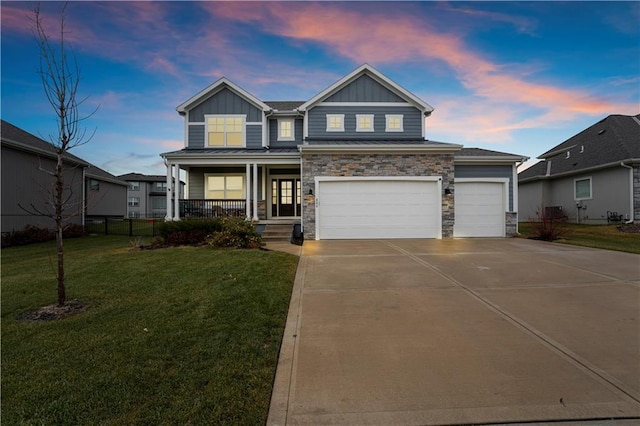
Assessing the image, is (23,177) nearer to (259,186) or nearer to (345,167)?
(259,186)

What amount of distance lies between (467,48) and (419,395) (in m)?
14.1

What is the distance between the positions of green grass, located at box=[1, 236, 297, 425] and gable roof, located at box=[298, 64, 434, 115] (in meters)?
11.1

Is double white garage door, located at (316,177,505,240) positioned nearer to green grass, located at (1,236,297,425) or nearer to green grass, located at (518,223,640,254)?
green grass, located at (518,223,640,254)

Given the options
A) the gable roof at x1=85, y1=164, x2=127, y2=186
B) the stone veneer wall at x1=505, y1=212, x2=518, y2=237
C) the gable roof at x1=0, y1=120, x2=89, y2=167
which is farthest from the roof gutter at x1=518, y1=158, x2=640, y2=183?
the gable roof at x1=85, y1=164, x2=127, y2=186

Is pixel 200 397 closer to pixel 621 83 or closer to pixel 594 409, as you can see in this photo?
pixel 594 409

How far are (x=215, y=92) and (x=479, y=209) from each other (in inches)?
556

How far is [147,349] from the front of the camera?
318cm

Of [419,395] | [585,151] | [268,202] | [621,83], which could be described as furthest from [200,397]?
[585,151]

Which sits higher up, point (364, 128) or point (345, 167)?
point (364, 128)

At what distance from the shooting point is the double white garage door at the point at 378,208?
40.9 feet

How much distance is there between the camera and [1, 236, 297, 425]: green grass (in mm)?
2270

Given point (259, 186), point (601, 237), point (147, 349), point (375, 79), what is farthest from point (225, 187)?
point (601, 237)

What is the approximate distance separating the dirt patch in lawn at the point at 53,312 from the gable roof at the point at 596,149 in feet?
74.9

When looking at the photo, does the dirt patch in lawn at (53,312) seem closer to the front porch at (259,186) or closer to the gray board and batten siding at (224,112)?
the front porch at (259,186)
